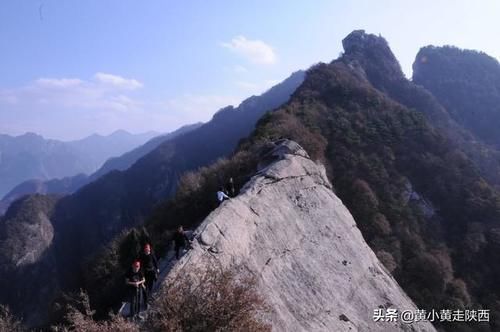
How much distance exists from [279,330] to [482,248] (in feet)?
140

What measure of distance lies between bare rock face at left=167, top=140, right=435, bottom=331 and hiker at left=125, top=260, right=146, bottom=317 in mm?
954

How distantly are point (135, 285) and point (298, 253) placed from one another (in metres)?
9.26

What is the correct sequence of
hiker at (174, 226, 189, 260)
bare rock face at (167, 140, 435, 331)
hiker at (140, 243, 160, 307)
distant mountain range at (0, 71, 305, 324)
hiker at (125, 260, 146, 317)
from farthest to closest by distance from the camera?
1. distant mountain range at (0, 71, 305, 324)
2. bare rock face at (167, 140, 435, 331)
3. hiker at (174, 226, 189, 260)
4. hiker at (140, 243, 160, 307)
5. hiker at (125, 260, 146, 317)

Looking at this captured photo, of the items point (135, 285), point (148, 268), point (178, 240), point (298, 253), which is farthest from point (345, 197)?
point (135, 285)

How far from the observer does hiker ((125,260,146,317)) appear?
11.2 metres

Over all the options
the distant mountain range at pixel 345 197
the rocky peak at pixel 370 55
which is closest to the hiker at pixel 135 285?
the distant mountain range at pixel 345 197

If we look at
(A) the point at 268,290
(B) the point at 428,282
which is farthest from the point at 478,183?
(A) the point at 268,290

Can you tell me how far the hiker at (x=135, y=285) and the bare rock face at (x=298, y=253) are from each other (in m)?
0.95

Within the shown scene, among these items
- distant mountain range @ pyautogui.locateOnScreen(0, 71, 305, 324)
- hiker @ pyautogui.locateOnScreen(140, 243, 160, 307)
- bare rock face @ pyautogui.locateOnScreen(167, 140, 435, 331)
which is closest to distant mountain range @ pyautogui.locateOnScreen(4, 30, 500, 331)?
bare rock face @ pyautogui.locateOnScreen(167, 140, 435, 331)

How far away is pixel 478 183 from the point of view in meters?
57.8

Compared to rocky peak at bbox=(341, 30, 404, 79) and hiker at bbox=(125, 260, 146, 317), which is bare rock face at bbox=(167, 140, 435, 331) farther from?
rocky peak at bbox=(341, 30, 404, 79)

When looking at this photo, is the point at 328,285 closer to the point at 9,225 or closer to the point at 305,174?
the point at 305,174

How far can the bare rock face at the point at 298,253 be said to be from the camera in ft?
50.7

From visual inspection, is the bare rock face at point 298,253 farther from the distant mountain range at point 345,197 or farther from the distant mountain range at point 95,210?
the distant mountain range at point 95,210
